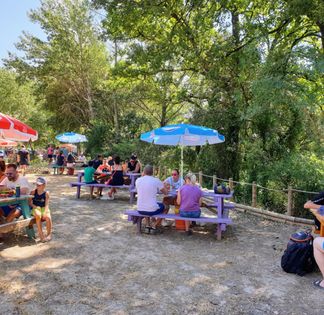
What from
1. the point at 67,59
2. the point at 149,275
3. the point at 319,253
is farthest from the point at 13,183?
the point at 67,59

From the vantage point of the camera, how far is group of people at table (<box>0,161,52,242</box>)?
6098 mm

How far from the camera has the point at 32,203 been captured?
6.26 metres

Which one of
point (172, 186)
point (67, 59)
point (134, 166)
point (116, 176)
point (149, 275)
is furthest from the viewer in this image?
point (67, 59)

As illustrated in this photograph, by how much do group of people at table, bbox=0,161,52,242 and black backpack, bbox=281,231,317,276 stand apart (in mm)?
4098

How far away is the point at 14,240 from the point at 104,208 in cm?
354

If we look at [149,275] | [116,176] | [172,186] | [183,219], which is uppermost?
[116,176]

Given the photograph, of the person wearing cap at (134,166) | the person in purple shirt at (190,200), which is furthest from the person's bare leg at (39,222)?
the person wearing cap at (134,166)

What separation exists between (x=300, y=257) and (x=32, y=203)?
4681mm

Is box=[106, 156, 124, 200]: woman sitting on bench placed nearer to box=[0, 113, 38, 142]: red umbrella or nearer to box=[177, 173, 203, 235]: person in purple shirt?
box=[0, 113, 38, 142]: red umbrella

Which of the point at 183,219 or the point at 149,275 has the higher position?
the point at 183,219

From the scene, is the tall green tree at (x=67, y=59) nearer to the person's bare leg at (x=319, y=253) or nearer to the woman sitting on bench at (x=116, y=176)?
the woman sitting on bench at (x=116, y=176)

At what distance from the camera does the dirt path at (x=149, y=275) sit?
379 centimetres

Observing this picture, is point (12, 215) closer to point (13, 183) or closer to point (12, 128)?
point (13, 183)

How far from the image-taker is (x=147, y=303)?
12.5ft
